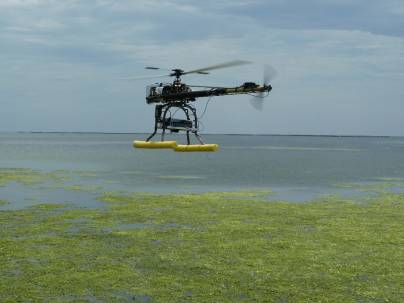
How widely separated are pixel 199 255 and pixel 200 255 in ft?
0.12

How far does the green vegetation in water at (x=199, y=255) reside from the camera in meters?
15.7

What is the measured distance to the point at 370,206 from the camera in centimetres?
3572

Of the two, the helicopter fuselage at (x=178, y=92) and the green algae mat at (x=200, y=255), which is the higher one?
the helicopter fuselage at (x=178, y=92)

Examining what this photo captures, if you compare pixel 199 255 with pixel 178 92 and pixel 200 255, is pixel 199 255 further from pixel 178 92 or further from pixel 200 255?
pixel 178 92

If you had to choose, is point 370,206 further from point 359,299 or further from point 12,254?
point 12,254

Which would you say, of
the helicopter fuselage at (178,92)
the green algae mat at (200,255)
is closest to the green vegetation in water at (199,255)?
the green algae mat at (200,255)

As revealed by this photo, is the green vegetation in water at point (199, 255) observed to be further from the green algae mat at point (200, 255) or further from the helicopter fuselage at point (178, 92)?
the helicopter fuselage at point (178, 92)

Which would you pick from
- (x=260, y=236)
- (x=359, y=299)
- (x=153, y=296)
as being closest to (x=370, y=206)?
(x=260, y=236)

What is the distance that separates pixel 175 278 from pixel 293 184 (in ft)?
133

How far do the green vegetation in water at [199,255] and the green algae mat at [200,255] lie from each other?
0.12 ft

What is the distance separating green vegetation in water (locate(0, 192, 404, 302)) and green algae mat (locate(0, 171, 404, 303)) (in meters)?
0.04

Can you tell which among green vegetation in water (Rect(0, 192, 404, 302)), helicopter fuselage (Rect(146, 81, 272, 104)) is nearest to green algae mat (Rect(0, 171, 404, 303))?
green vegetation in water (Rect(0, 192, 404, 302))

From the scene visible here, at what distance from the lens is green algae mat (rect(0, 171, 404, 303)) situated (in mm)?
15742

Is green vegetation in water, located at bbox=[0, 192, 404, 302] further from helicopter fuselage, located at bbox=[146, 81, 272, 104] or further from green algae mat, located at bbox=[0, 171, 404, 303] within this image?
helicopter fuselage, located at bbox=[146, 81, 272, 104]
